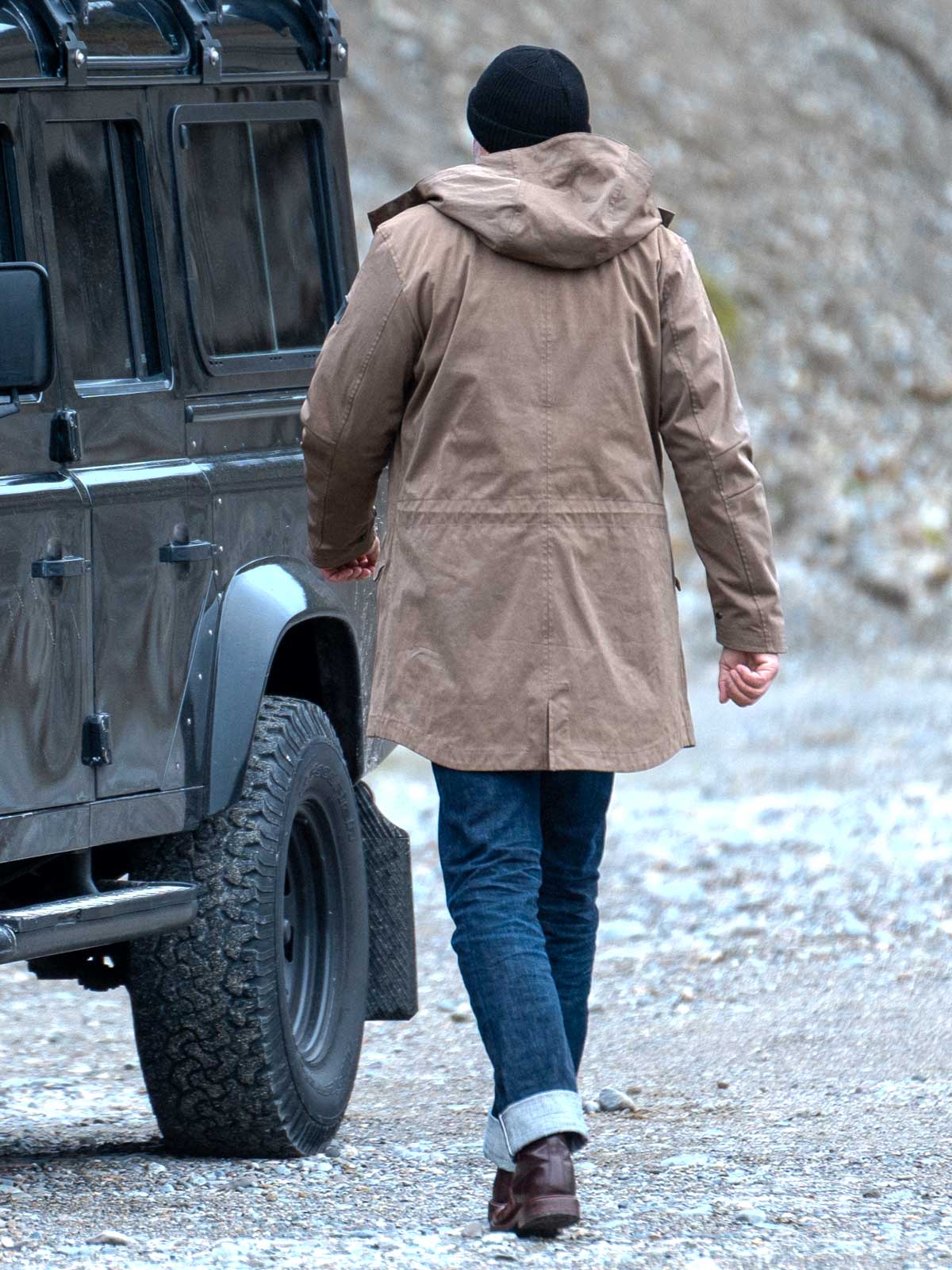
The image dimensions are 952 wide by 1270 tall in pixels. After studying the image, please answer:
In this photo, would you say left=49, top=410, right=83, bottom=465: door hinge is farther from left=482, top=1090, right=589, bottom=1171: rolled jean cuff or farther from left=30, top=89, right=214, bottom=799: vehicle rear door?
left=482, top=1090, right=589, bottom=1171: rolled jean cuff

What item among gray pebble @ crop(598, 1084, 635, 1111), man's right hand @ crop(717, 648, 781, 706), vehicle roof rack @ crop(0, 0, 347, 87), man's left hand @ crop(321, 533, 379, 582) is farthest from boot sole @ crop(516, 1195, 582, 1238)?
vehicle roof rack @ crop(0, 0, 347, 87)

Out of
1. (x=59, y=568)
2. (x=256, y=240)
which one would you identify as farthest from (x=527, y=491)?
(x=256, y=240)

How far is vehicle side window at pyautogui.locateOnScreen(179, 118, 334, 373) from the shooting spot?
4836 mm

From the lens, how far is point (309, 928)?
509 centimetres

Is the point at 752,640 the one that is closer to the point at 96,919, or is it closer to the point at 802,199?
the point at 96,919

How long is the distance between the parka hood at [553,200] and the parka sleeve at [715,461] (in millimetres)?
136

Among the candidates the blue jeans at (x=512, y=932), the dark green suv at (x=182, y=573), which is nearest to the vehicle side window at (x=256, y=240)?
the dark green suv at (x=182, y=573)

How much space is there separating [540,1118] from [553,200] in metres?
1.51

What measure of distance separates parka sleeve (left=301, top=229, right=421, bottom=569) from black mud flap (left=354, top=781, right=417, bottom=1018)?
4.83 feet

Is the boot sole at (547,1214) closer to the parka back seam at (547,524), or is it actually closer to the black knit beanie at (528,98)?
the parka back seam at (547,524)

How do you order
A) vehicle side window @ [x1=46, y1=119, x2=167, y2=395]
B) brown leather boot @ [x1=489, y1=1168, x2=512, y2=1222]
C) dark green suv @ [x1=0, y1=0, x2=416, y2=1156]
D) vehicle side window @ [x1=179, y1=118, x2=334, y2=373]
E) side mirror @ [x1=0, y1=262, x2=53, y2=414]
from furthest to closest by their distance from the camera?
vehicle side window @ [x1=179, y1=118, x2=334, y2=373], vehicle side window @ [x1=46, y1=119, x2=167, y2=395], dark green suv @ [x1=0, y1=0, x2=416, y2=1156], brown leather boot @ [x1=489, y1=1168, x2=512, y2=1222], side mirror @ [x1=0, y1=262, x2=53, y2=414]

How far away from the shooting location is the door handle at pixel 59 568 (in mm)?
4129

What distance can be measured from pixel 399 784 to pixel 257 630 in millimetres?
7787

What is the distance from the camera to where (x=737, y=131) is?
907 inches
